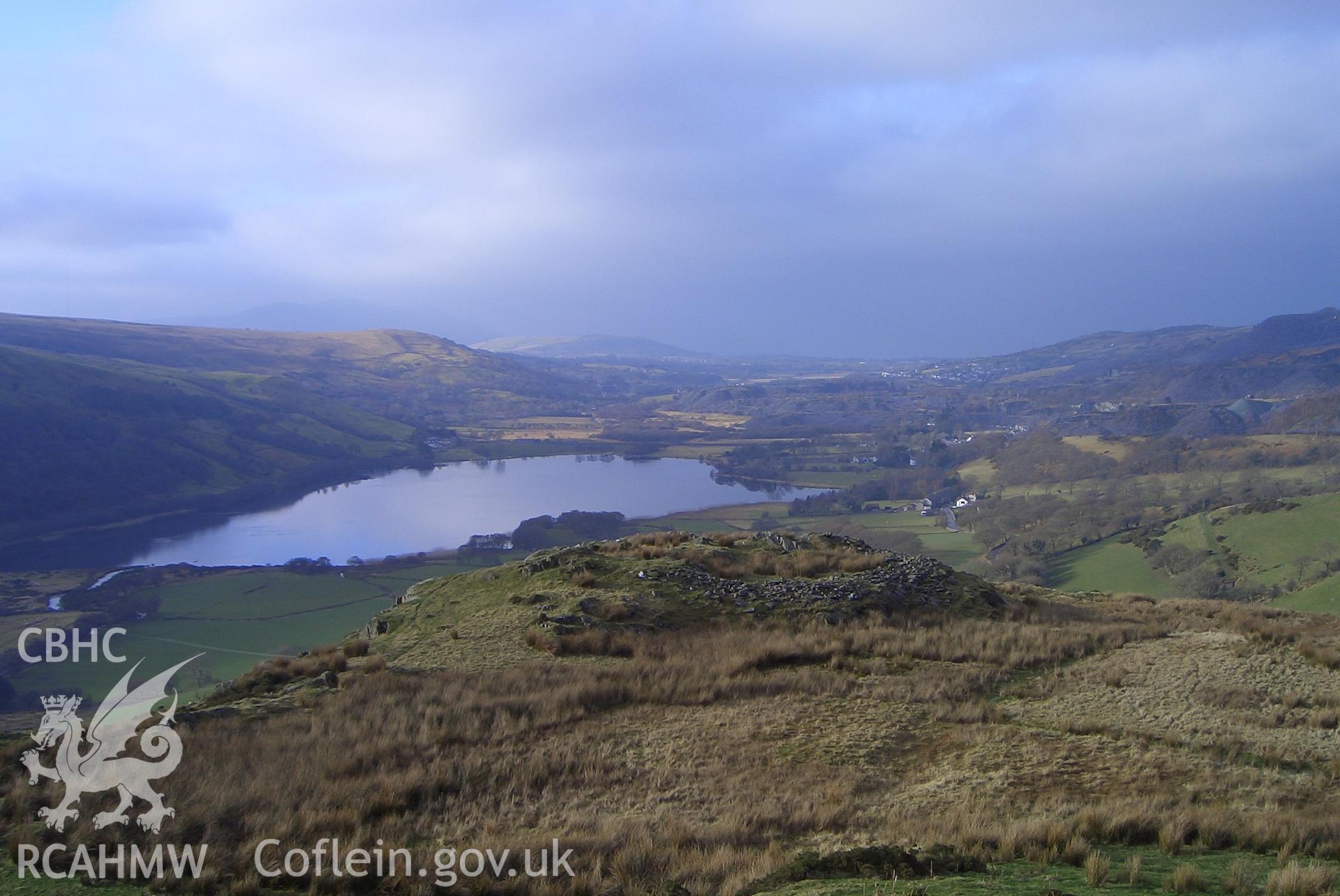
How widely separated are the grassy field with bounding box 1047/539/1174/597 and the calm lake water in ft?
101

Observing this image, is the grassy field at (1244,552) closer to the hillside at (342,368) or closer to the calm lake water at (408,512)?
the calm lake water at (408,512)

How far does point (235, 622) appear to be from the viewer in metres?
39.9

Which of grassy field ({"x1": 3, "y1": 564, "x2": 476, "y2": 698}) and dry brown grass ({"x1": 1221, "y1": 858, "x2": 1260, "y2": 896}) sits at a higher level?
dry brown grass ({"x1": 1221, "y1": 858, "x2": 1260, "y2": 896})

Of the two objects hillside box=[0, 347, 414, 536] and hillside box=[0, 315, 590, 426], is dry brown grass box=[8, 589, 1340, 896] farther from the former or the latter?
hillside box=[0, 315, 590, 426]

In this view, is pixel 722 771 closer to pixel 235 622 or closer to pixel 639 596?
pixel 639 596

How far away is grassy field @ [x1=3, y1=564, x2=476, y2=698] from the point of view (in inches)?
1208

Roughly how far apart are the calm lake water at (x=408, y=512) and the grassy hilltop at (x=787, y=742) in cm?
4962

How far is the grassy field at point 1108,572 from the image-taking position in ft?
132

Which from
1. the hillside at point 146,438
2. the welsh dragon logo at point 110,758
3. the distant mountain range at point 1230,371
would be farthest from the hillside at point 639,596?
the distant mountain range at point 1230,371

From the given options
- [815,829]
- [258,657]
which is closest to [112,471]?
[258,657]

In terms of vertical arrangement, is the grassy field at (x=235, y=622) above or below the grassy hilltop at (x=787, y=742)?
below

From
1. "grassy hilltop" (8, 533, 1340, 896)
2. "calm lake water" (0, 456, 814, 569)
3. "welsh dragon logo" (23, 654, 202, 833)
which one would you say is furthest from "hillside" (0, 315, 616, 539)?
"welsh dragon logo" (23, 654, 202, 833)

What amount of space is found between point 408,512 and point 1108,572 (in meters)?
60.6

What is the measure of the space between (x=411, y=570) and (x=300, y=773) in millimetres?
46441
